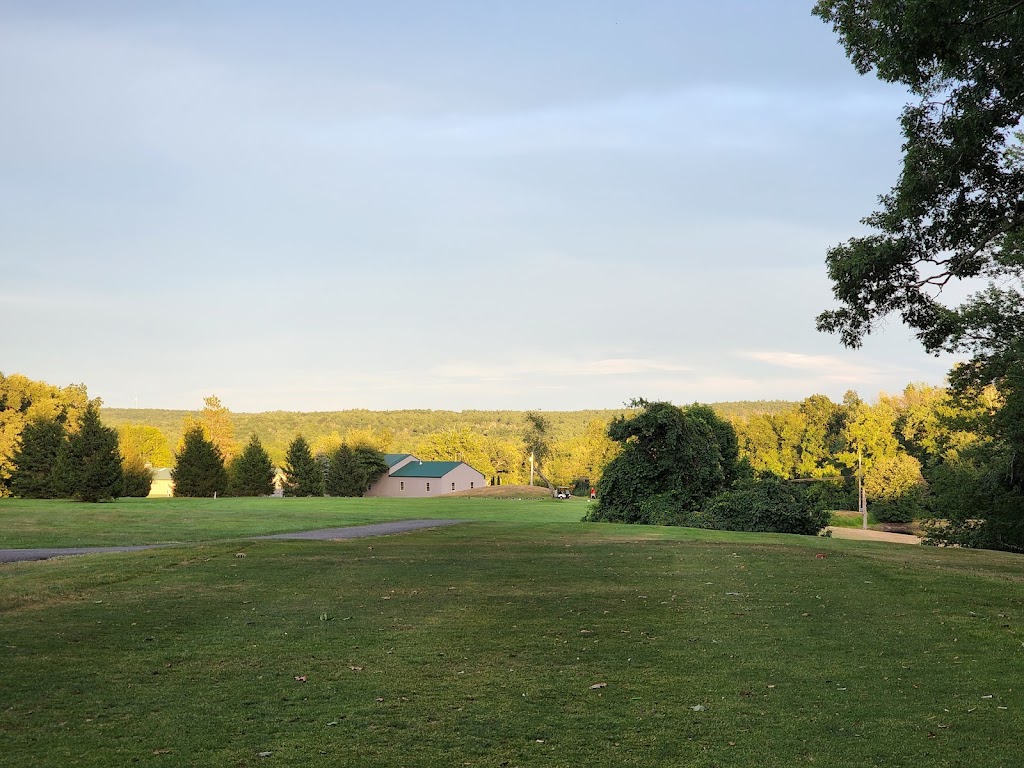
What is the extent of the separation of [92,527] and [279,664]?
2410 cm

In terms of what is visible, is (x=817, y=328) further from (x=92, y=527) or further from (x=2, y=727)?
(x=92, y=527)

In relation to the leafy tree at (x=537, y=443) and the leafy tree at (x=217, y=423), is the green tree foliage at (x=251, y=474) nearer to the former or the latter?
the leafy tree at (x=217, y=423)

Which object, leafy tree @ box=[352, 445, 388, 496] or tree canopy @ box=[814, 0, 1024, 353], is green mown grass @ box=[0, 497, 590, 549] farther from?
leafy tree @ box=[352, 445, 388, 496]

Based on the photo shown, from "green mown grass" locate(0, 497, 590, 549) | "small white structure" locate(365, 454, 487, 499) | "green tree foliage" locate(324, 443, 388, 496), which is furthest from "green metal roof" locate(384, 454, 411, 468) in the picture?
"green mown grass" locate(0, 497, 590, 549)

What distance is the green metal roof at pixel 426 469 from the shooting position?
104931 millimetres

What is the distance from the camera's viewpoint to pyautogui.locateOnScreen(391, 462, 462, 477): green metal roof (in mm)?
104931

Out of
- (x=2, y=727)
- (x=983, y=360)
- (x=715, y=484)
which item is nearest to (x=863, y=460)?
(x=715, y=484)

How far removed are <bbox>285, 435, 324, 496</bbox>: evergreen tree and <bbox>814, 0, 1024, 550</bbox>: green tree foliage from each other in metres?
66.3

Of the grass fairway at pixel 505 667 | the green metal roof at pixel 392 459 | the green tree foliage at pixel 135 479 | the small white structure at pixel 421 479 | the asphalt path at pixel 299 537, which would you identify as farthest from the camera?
the green metal roof at pixel 392 459

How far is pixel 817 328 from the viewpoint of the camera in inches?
680

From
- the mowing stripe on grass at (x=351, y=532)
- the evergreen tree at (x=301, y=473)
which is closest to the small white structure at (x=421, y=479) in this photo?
the evergreen tree at (x=301, y=473)

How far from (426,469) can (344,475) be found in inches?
709

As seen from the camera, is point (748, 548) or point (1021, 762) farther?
point (748, 548)

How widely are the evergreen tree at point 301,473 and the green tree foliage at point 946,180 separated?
218 ft
